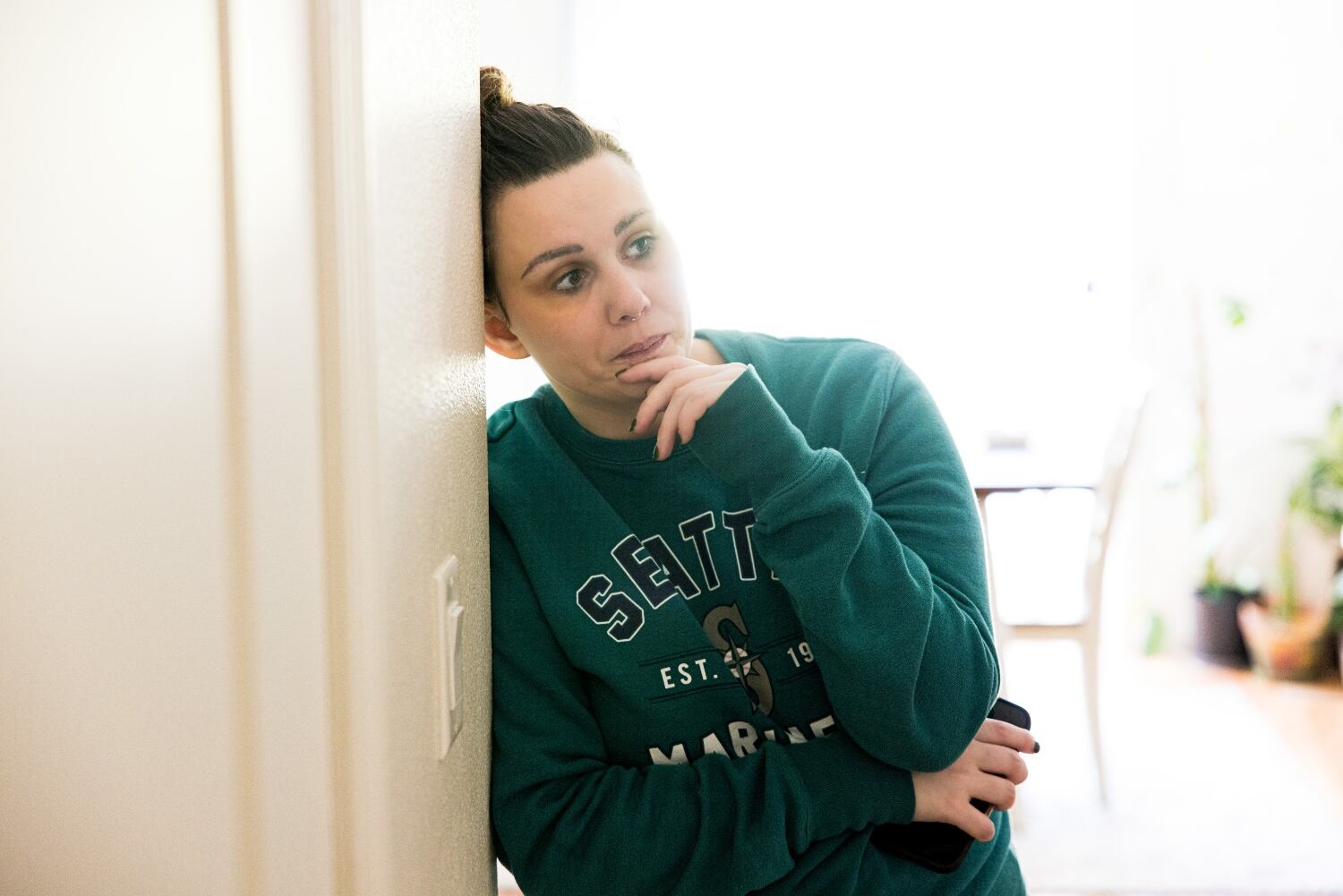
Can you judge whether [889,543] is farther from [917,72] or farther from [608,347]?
[917,72]

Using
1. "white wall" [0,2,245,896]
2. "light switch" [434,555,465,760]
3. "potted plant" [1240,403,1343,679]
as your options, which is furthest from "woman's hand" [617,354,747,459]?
"potted plant" [1240,403,1343,679]

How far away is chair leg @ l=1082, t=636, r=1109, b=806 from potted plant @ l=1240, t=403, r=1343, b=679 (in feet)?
3.42

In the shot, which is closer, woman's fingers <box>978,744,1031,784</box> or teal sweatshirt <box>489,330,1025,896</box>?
teal sweatshirt <box>489,330,1025,896</box>

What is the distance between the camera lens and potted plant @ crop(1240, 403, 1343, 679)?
11.7 ft

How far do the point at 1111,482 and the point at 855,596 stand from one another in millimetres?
2223

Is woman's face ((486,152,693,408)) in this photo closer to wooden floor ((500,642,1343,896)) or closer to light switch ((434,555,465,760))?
light switch ((434,555,465,760))

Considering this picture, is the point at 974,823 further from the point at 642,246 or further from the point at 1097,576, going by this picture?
the point at 1097,576

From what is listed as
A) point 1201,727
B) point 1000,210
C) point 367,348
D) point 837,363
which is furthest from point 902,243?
point 367,348

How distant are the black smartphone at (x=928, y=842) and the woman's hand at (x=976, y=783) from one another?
16mm

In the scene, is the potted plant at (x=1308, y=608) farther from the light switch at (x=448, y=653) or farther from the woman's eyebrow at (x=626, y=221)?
the light switch at (x=448, y=653)

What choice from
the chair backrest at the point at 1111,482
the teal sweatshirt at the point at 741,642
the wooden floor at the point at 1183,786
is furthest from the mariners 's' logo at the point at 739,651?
the chair backrest at the point at 1111,482

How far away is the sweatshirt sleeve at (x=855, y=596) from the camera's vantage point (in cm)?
90

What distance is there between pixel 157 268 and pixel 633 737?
68cm

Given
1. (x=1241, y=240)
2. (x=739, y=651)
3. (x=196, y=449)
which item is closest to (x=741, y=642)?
(x=739, y=651)
